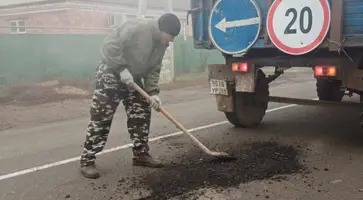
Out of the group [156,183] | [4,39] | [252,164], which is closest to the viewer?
[156,183]

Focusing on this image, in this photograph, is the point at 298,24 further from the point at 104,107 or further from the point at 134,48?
the point at 104,107

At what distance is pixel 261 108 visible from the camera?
240 inches

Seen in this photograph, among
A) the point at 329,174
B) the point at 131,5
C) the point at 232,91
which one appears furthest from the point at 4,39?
the point at 131,5

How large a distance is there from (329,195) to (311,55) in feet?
6.17

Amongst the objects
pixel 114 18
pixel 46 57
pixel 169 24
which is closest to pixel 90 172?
pixel 169 24

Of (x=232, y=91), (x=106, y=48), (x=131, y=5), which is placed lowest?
(x=232, y=91)

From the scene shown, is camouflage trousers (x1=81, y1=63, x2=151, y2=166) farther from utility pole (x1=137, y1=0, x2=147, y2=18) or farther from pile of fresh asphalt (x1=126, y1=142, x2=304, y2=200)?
utility pole (x1=137, y1=0, x2=147, y2=18)

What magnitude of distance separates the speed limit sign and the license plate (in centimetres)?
103

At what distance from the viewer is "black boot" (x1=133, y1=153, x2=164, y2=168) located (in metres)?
4.25

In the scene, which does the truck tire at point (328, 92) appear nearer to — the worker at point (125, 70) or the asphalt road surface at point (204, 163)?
the asphalt road surface at point (204, 163)

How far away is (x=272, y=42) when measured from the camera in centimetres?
468

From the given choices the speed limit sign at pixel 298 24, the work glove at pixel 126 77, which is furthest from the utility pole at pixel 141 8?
the work glove at pixel 126 77

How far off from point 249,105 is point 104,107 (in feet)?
8.65

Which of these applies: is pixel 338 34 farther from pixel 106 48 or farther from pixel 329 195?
pixel 106 48
